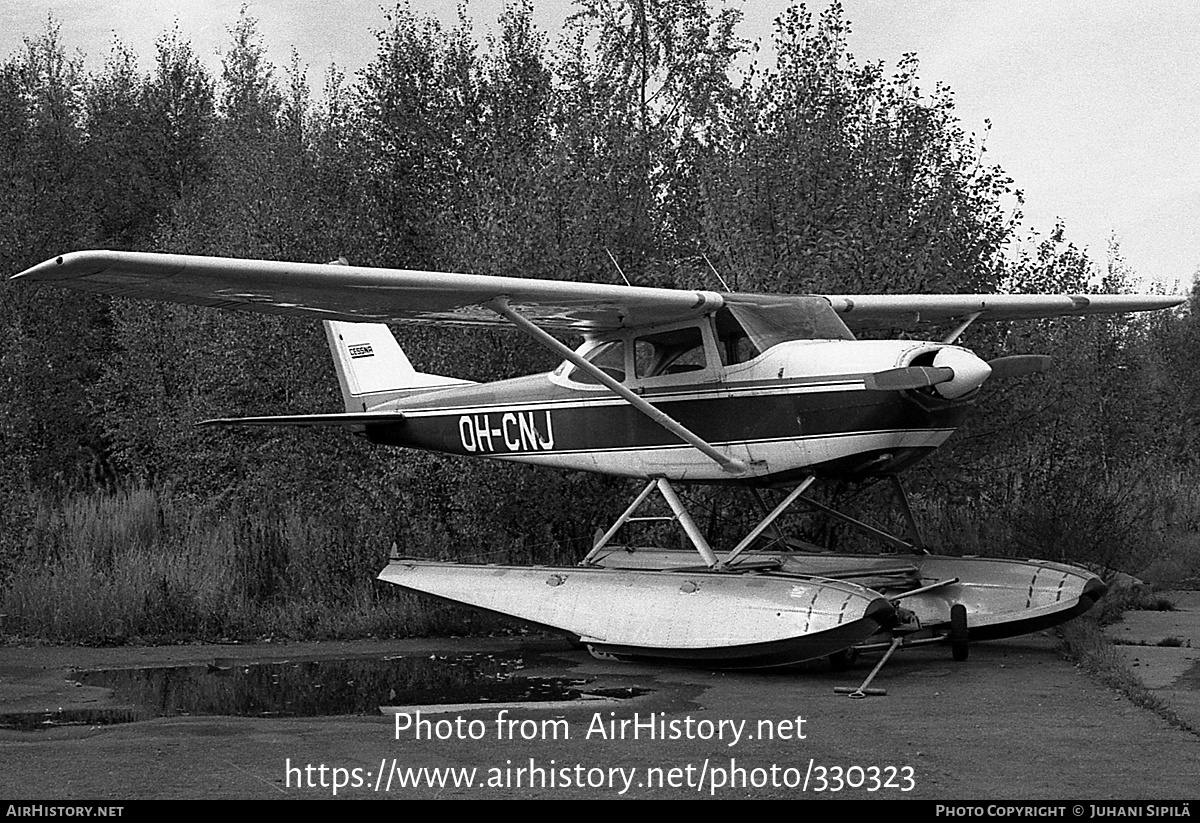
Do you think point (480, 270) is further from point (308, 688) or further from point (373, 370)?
point (308, 688)

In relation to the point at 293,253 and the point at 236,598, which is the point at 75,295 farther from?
the point at 236,598

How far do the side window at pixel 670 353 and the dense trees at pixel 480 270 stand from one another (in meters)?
2.26

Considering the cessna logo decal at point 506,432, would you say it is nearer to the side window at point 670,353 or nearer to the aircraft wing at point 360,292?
the aircraft wing at point 360,292

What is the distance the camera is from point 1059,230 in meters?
14.7

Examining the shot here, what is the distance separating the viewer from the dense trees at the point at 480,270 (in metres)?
13.2

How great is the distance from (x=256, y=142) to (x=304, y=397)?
11.2 metres

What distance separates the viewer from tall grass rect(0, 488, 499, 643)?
11.7 metres

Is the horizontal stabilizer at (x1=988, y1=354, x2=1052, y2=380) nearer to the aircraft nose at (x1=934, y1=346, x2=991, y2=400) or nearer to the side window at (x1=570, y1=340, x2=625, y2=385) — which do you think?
the aircraft nose at (x1=934, y1=346, x2=991, y2=400)

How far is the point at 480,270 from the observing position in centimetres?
1338

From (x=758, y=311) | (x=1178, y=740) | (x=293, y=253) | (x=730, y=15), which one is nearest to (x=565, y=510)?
(x=758, y=311)

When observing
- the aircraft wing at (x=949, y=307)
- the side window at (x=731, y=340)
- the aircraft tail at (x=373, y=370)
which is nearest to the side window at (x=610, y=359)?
the side window at (x=731, y=340)

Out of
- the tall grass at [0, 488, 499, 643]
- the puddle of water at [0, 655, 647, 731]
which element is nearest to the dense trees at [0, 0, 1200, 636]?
the tall grass at [0, 488, 499, 643]

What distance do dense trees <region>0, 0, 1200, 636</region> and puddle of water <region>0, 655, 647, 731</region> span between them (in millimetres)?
2151

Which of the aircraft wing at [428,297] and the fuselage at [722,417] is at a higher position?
the aircraft wing at [428,297]
